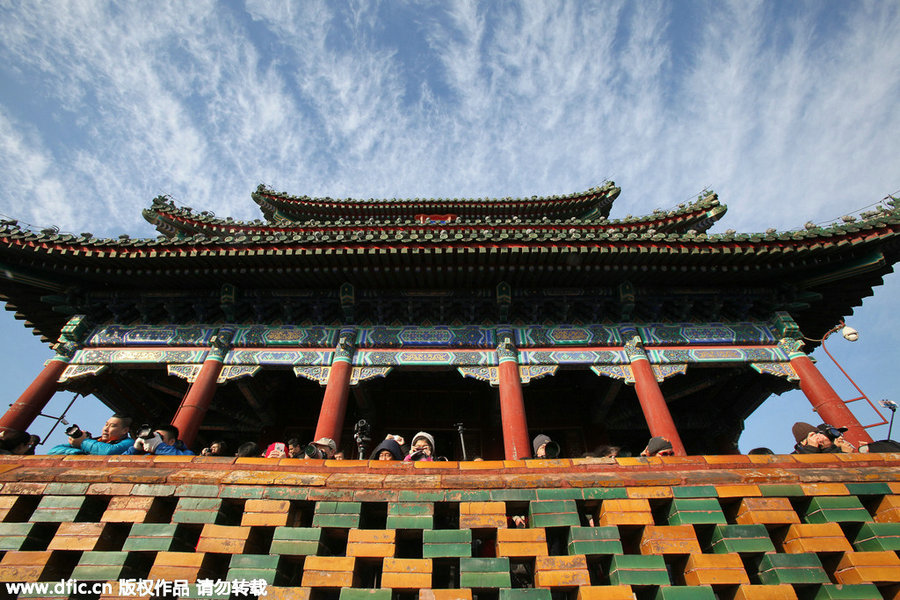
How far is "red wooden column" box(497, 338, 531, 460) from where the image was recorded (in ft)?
24.8

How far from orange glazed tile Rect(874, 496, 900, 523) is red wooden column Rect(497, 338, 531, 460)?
454 centimetres

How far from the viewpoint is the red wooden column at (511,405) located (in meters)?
7.56

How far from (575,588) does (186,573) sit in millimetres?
2357

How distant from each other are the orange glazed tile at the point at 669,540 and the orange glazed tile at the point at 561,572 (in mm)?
452

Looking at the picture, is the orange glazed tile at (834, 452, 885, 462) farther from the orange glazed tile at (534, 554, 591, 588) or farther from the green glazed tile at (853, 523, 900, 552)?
the orange glazed tile at (534, 554, 591, 588)

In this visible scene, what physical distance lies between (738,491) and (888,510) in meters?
0.95

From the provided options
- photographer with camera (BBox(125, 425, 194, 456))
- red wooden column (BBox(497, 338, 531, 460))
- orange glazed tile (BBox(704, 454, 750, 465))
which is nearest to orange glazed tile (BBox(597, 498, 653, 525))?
orange glazed tile (BBox(704, 454, 750, 465))

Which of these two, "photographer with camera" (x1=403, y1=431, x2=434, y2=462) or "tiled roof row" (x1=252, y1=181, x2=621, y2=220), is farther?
"tiled roof row" (x1=252, y1=181, x2=621, y2=220)

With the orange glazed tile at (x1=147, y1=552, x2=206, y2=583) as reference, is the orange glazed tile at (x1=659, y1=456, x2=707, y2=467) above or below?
above

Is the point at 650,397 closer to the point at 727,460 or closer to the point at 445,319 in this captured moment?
the point at 445,319

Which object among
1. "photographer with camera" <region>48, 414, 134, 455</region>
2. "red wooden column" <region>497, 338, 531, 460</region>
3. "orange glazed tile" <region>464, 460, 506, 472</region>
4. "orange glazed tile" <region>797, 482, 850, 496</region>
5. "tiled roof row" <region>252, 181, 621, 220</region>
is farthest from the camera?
"tiled roof row" <region>252, 181, 621, 220</region>

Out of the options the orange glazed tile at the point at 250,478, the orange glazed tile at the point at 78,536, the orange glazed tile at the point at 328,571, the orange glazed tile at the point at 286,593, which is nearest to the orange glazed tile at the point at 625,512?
the orange glazed tile at the point at 328,571

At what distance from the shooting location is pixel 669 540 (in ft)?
A: 10.0

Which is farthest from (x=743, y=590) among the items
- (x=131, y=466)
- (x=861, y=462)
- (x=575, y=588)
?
(x=131, y=466)
